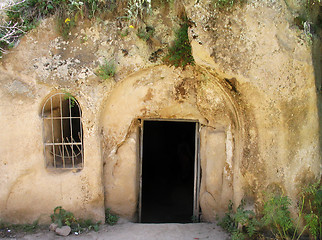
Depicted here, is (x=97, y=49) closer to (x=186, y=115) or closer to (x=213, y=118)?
(x=186, y=115)

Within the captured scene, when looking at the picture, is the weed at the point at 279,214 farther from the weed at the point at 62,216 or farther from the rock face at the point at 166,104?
the weed at the point at 62,216

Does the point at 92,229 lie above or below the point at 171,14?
below

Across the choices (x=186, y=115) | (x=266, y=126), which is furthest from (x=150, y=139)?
(x=266, y=126)

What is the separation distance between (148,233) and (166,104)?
89.0 inches

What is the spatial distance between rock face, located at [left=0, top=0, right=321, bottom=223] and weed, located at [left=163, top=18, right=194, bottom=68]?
136mm

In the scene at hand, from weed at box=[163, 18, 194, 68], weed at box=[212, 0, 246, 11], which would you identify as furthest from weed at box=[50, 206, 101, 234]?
weed at box=[212, 0, 246, 11]

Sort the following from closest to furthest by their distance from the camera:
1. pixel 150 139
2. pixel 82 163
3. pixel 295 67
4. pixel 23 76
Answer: pixel 295 67, pixel 23 76, pixel 82 163, pixel 150 139

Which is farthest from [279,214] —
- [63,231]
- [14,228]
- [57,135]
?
[14,228]

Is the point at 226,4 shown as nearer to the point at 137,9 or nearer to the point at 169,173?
the point at 137,9

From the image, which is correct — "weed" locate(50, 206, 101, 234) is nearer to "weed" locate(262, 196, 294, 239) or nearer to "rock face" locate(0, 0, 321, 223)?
"rock face" locate(0, 0, 321, 223)

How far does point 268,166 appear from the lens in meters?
5.06

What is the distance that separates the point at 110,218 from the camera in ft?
19.2

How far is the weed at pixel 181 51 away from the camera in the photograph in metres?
5.44

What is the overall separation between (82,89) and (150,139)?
17.8 ft
